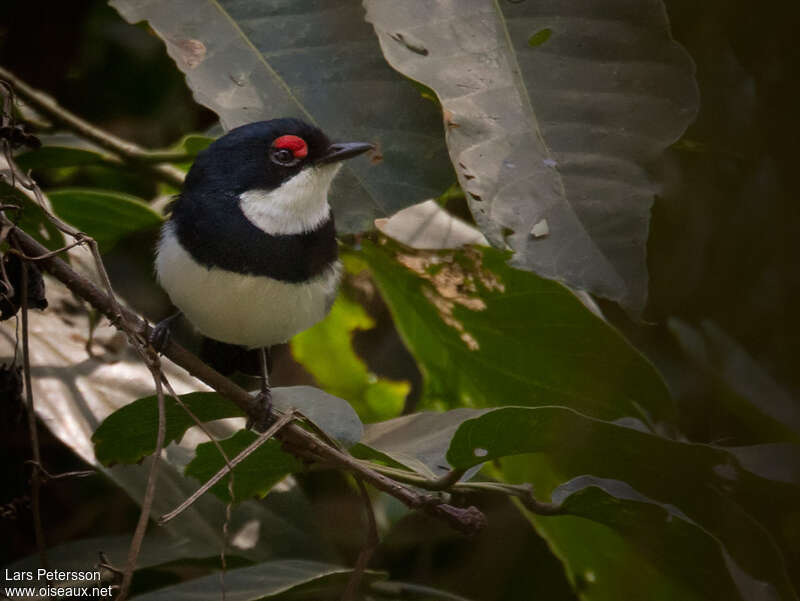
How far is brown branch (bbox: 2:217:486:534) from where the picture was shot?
6.18 ft

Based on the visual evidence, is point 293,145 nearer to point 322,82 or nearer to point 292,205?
point 292,205

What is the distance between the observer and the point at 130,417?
224cm

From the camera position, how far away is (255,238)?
2.71 metres

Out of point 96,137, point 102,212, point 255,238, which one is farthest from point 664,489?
point 96,137

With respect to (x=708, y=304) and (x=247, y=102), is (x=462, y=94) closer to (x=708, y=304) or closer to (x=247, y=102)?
(x=247, y=102)

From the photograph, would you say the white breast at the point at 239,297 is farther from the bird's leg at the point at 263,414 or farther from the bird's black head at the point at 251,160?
the bird's leg at the point at 263,414

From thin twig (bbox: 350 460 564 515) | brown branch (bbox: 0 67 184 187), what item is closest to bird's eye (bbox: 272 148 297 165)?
brown branch (bbox: 0 67 184 187)

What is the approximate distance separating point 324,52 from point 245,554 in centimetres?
138

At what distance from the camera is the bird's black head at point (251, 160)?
278 cm

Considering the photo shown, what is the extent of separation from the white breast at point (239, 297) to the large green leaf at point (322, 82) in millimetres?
404

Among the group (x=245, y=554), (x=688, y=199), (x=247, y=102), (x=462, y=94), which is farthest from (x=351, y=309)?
(x=688, y=199)

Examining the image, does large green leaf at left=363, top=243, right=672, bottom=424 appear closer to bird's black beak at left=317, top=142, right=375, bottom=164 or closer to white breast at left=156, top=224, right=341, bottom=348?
white breast at left=156, top=224, right=341, bottom=348

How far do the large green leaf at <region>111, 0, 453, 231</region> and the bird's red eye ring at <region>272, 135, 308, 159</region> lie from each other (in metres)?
0.30

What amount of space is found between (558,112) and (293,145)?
890mm
